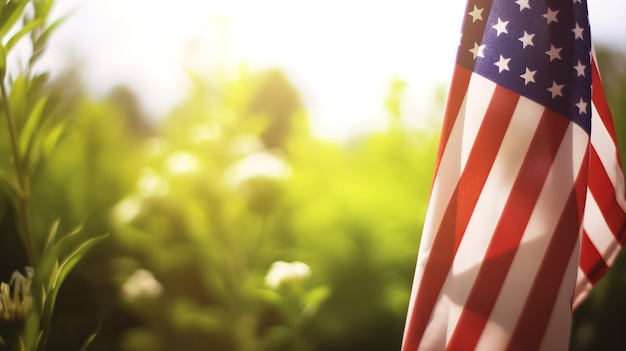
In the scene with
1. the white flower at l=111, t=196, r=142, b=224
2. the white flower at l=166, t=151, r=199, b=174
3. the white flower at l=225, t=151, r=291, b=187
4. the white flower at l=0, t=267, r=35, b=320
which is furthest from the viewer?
the white flower at l=111, t=196, r=142, b=224

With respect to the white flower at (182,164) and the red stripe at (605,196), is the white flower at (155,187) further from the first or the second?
the red stripe at (605,196)

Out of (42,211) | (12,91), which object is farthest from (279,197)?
(42,211)

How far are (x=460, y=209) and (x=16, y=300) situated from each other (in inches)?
34.7

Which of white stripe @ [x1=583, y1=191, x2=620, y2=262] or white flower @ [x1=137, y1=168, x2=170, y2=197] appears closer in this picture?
white stripe @ [x1=583, y1=191, x2=620, y2=262]

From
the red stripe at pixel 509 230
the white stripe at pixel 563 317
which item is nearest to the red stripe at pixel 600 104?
the red stripe at pixel 509 230

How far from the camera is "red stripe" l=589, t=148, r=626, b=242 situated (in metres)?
1.14

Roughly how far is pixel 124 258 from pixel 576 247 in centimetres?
162

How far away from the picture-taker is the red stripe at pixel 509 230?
3.17 feet

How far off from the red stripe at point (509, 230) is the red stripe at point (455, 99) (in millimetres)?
163

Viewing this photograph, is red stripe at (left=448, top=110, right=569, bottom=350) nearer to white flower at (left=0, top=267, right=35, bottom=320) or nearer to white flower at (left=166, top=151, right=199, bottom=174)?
white flower at (left=0, top=267, right=35, bottom=320)

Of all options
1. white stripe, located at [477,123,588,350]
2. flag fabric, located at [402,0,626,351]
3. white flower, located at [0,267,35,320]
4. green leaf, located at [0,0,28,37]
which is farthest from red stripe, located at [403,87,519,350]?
green leaf, located at [0,0,28,37]

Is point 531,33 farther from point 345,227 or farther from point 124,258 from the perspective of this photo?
point 124,258

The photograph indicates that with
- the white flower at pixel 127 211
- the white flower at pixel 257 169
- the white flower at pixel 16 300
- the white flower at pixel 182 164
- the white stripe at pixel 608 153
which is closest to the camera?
the white flower at pixel 16 300

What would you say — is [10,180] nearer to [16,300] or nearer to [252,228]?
[16,300]
